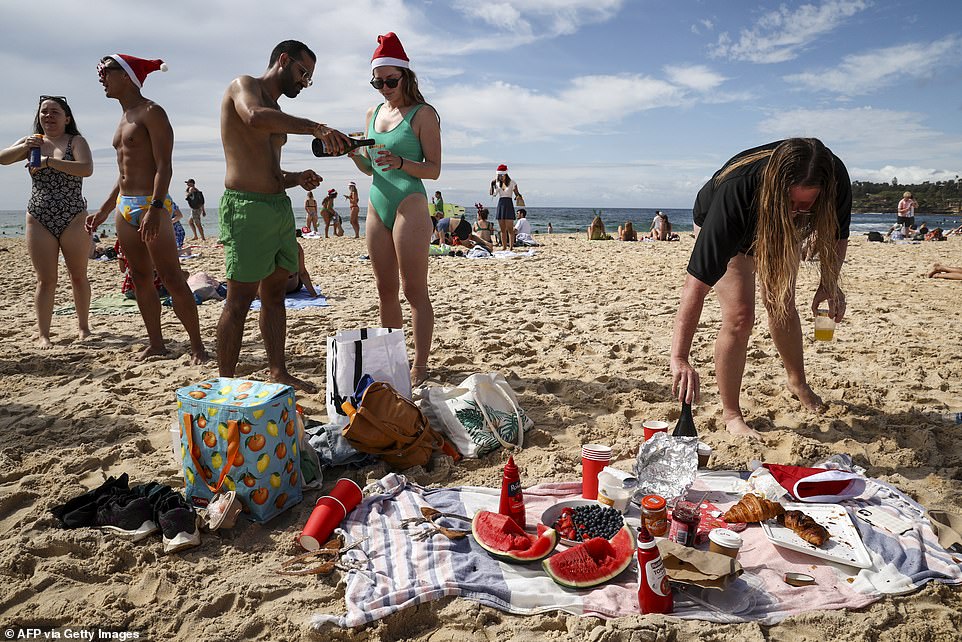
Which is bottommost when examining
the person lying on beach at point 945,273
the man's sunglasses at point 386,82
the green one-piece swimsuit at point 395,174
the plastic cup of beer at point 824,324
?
the plastic cup of beer at point 824,324

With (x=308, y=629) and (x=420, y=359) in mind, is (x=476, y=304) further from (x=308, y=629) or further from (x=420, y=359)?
(x=308, y=629)

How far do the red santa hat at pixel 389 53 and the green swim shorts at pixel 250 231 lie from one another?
1087 millimetres

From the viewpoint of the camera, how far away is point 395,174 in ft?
12.1

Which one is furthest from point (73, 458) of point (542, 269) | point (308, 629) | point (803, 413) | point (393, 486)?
point (542, 269)

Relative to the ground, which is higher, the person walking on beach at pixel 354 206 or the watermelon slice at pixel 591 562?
the person walking on beach at pixel 354 206

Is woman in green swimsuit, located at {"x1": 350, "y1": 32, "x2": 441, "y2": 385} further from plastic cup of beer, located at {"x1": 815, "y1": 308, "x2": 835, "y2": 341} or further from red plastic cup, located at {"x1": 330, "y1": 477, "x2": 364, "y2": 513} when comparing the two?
plastic cup of beer, located at {"x1": 815, "y1": 308, "x2": 835, "y2": 341}

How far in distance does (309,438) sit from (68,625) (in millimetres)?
1266

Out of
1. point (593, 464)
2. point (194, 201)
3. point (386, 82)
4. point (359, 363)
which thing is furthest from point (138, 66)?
point (194, 201)

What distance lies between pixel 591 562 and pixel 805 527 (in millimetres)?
874

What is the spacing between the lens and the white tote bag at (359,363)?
10.1 feet

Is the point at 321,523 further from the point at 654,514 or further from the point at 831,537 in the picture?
the point at 831,537

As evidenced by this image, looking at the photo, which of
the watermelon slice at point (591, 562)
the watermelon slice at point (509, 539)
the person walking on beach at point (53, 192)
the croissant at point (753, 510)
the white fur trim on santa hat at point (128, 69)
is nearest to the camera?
the watermelon slice at point (591, 562)
